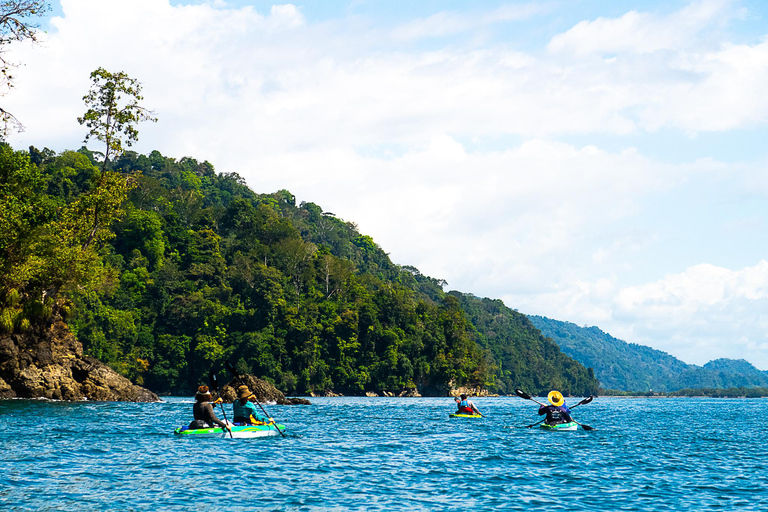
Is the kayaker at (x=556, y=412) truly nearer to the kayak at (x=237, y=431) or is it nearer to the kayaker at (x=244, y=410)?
the kayak at (x=237, y=431)

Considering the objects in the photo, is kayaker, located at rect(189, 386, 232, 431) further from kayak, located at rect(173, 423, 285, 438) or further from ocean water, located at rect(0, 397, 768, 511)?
ocean water, located at rect(0, 397, 768, 511)

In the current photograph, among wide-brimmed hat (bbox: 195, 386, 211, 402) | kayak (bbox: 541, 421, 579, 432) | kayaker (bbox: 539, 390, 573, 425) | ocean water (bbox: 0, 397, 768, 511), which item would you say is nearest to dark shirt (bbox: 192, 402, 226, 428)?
wide-brimmed hat (bbox: 195, 386, 211, 402)

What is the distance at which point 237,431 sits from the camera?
3031 cm

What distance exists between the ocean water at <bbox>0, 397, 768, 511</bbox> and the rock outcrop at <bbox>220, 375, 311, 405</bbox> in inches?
945

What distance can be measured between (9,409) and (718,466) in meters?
37.5

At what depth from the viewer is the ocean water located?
17.7 m

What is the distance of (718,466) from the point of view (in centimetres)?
2628

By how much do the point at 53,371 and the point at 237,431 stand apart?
3191cm

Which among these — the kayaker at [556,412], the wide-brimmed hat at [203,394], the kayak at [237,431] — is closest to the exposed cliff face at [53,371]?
the kayak at [237,431]

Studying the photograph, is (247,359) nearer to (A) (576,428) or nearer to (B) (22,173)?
(B) (22,173)

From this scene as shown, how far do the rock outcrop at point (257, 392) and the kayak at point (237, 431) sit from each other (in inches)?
1171

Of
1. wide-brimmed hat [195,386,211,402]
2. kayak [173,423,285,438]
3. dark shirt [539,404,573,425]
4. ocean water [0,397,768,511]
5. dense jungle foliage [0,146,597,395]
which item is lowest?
ocean water [0,397,768,511]

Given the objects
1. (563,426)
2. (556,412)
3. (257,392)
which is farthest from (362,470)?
(257,392)

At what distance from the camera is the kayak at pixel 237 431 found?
2905 cm
